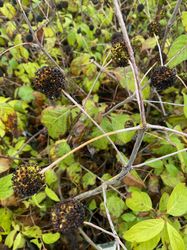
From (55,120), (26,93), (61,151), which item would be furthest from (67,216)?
(26,93)

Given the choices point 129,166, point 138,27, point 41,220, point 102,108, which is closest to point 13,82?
point 102,108

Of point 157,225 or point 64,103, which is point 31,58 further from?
point 157,225

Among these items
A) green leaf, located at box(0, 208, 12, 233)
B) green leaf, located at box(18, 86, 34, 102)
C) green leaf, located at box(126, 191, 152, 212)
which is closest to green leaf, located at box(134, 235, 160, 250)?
green leaf, located at box(126, 191, 152, 212)

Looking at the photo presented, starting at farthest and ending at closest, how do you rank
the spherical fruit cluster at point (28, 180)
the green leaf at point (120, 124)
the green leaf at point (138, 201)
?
the green leaf at point (120, 124) < the green leaf at point (138, 201) < the spherical fruit cluster at point (28, 180)

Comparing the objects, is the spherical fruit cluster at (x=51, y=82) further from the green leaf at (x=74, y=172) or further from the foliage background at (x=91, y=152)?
the green leaf at (x=74, y=172)

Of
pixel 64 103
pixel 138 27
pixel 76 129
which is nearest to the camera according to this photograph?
pixel 76 129

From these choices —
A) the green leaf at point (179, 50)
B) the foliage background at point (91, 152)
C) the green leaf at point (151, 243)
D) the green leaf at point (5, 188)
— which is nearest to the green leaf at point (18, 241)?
the foliage background at point (91, 152)

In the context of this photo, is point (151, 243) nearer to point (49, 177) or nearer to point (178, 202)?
point (178, 202)
